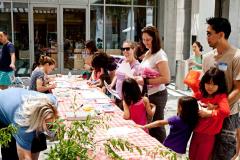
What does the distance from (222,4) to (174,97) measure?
432cm

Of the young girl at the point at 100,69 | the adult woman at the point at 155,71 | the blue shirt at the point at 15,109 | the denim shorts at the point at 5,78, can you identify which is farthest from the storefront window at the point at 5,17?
the blue shirt at the point at 15,109

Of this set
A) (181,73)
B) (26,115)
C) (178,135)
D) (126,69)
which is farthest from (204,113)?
(181,73)

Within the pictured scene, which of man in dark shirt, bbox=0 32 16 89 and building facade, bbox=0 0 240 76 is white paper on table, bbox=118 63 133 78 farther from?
building facade, bbox=0 0 240 76

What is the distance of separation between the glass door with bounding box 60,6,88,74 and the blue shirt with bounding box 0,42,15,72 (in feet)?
19.8

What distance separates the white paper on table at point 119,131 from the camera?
118 inches

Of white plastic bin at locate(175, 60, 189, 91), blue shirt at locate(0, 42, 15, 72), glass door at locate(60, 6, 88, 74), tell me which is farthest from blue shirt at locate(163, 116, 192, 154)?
glass door at locate(60, 6, 88, 74)

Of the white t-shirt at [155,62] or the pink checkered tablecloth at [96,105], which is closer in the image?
A: the pink checkered tablecloth at [96,105]

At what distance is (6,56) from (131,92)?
17.3 feet

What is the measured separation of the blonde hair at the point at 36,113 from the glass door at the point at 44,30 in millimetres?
11821

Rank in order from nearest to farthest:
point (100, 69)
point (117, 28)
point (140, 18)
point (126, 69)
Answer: point (126, 69), point (100, 69), point (117, 28), point (140, 18)

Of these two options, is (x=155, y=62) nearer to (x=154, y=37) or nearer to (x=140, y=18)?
(x=154, y=37)

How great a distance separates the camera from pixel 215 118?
10.2ft

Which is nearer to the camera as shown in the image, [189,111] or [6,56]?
[189,111]

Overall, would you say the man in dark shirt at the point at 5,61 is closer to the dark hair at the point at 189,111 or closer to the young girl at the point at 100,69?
the young girl at the point at 100,69
